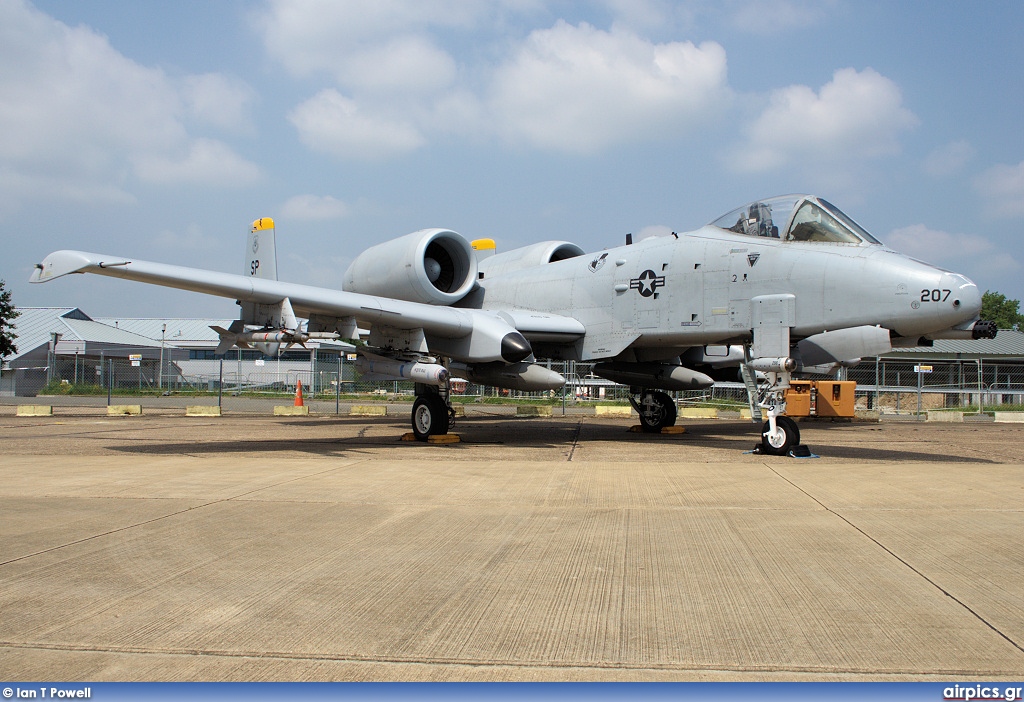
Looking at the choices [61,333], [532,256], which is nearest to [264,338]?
[532,256]

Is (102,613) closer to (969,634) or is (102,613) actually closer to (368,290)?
(969,634)

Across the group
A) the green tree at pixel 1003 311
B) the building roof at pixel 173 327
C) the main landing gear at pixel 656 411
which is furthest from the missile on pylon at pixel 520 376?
the green tree at pixel 1003 311

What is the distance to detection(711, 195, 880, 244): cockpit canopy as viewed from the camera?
9.45m

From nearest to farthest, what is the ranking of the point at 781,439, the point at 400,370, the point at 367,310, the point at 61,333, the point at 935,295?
the point at 935,295 < the point at 781,439 < the point at 367,310 < the point at 400,370 < the point at 61,333

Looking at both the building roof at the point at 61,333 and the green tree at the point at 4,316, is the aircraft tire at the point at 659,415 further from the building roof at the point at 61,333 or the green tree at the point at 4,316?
the building roof at the point at 61,333

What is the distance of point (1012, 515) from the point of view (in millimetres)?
5211

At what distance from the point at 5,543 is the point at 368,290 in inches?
393

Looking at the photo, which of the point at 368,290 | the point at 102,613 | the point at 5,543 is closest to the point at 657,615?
the point at 102,613

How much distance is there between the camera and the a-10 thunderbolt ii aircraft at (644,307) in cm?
901

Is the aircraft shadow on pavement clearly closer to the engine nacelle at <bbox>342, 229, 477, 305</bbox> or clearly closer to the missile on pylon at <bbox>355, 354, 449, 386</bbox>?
the missile on pylon at <bbox>355, 354, 449, 386</bbox>

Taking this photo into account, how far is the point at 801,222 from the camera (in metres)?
9.70

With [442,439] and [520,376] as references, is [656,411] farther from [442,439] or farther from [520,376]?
[442,439]

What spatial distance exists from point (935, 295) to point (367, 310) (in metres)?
7.40

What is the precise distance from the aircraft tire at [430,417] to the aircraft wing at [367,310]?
0.87 m
